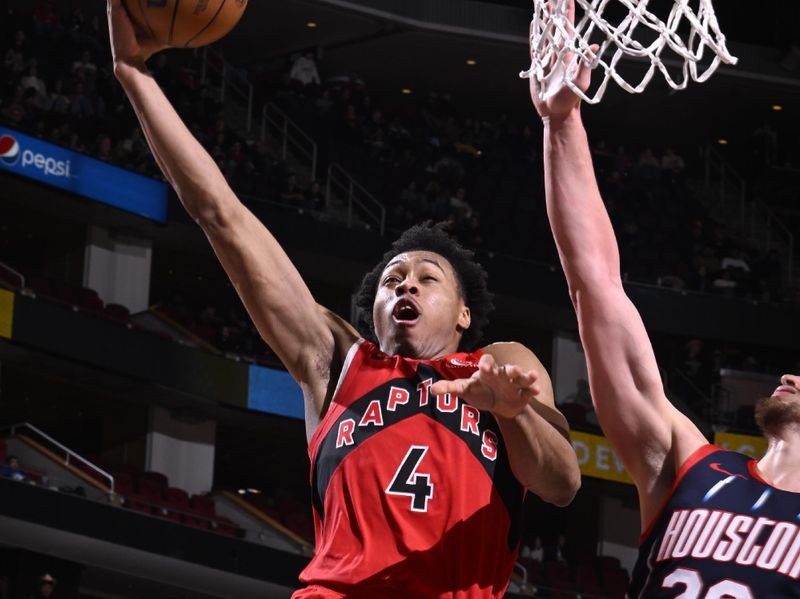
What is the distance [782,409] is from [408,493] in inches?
42.4

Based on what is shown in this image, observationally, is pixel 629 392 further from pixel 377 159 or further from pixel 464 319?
pixel 377 159

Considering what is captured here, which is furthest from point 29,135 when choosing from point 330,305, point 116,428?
point 330,305

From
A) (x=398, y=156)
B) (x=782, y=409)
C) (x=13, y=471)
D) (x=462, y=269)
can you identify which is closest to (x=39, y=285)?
(x=13, y=471)

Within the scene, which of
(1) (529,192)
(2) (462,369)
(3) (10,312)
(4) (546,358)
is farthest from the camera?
(4) (546,358)

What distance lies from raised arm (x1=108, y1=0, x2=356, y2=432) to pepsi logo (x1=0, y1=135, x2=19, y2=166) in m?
12.2

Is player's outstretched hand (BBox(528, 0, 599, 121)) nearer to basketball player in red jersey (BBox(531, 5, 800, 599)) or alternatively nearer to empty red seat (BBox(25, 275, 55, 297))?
basketball player in red jersey (BBox(531, 5, 800, 599))

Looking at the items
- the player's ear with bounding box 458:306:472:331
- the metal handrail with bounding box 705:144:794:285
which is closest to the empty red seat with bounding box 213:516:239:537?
the metal handrail with bounding box 705:144:794:285

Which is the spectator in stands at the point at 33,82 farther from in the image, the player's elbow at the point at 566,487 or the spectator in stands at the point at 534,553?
the player's elbow at the point at 566,487

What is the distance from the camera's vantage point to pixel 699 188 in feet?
76.6

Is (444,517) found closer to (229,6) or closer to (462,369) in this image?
(462,369)

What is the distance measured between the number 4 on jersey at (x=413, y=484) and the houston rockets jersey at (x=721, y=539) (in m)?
0.60

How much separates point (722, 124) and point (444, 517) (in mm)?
21164

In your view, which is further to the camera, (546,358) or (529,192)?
(546,358)

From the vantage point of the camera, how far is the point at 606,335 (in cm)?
389
